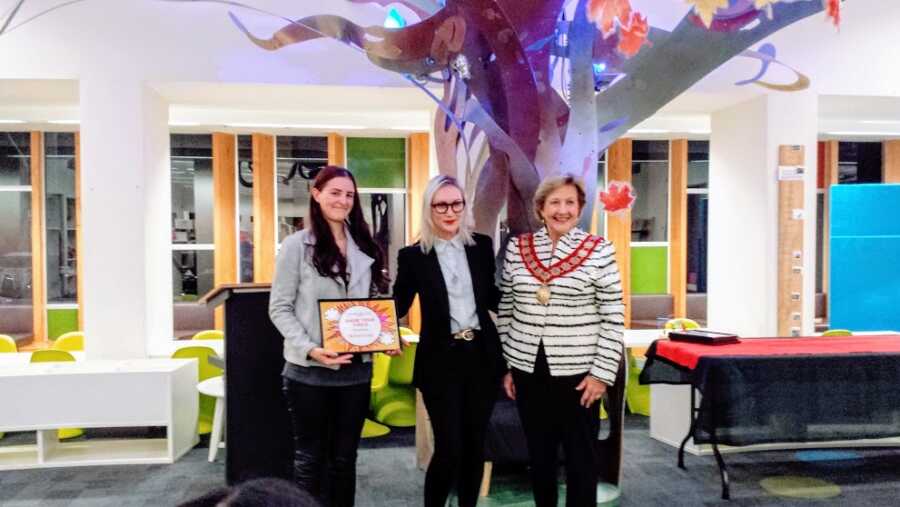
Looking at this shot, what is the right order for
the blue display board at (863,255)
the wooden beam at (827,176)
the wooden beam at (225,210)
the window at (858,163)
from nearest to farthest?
1. the blue display board at (863,255)
2. the wooden beam at (225,210)
3. the wooden beam at (827,176)
4. the window at (858,163)

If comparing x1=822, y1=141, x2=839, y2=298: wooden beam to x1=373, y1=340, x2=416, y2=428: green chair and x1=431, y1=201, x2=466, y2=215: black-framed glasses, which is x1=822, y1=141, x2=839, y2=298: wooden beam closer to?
x1=373, y1=340, x2=416, y2=428: green chair

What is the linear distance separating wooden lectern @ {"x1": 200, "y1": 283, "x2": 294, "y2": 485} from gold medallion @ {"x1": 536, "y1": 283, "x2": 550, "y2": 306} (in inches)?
53.5

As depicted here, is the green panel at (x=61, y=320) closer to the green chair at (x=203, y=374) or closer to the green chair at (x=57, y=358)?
the green chair at (x=57, y=358)

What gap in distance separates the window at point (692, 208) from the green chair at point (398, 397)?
5.89m

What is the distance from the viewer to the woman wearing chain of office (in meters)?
2.26

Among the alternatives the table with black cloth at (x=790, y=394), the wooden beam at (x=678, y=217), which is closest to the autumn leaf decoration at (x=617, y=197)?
the table with black cloth at (x=790, y=394)

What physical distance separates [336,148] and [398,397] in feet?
15.1

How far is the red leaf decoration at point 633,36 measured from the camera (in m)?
3.21

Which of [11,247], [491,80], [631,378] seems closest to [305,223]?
[491,80]

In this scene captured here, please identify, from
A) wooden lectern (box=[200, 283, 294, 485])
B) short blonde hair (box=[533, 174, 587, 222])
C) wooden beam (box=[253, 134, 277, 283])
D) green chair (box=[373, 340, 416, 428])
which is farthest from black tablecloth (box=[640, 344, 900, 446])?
wooden beam (box=[253, 134, 277, 283])

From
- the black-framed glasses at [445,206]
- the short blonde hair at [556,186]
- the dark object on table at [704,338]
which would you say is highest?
the short blonde hair at [556,186]

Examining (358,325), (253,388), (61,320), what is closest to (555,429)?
(358,325)

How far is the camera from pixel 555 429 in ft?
7.66

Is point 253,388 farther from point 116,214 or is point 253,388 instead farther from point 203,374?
point 116,214
